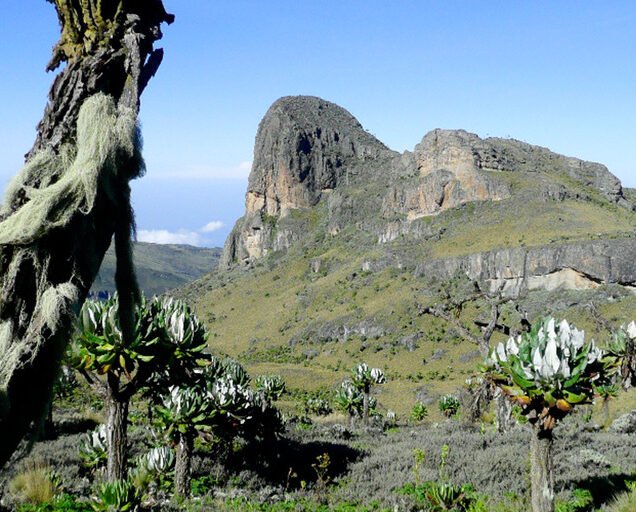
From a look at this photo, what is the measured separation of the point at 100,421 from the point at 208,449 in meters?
5.75

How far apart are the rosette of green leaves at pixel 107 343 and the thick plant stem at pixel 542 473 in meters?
5.00

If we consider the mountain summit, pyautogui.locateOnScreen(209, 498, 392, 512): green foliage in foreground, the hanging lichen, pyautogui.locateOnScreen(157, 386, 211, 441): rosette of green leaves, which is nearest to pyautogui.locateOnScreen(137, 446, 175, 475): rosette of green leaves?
pyautogui.locateOnScreen(157, 386, 211, 441): rosette of green leaves

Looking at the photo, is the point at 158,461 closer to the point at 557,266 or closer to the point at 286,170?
the point at 557,266

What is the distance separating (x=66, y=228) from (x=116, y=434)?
5447 mm

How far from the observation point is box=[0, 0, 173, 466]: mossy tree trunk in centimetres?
294

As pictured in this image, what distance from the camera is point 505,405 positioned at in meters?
16.8

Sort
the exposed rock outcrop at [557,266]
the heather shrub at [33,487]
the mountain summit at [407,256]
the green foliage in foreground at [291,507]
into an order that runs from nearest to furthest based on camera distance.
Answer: the heather shrub at [33,487]
the green foliage in foreground at [291,507]
the mountain summit at [407,256]
the exposed rock outcrop at [557,266]

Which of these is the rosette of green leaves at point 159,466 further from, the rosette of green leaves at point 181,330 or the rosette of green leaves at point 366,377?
the rosette of green leaves at point 366,377

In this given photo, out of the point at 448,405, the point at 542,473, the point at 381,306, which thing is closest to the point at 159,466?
the point at 542,473

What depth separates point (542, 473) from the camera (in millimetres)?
7102

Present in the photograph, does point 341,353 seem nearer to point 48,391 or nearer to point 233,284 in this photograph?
point 233,284

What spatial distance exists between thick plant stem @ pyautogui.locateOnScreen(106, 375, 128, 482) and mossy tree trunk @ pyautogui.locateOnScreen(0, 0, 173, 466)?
15.8 ft

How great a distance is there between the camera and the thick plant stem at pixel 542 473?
6.96 meters

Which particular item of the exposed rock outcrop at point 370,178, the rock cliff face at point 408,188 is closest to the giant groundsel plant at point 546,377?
the rock cliff face at point 408,188
